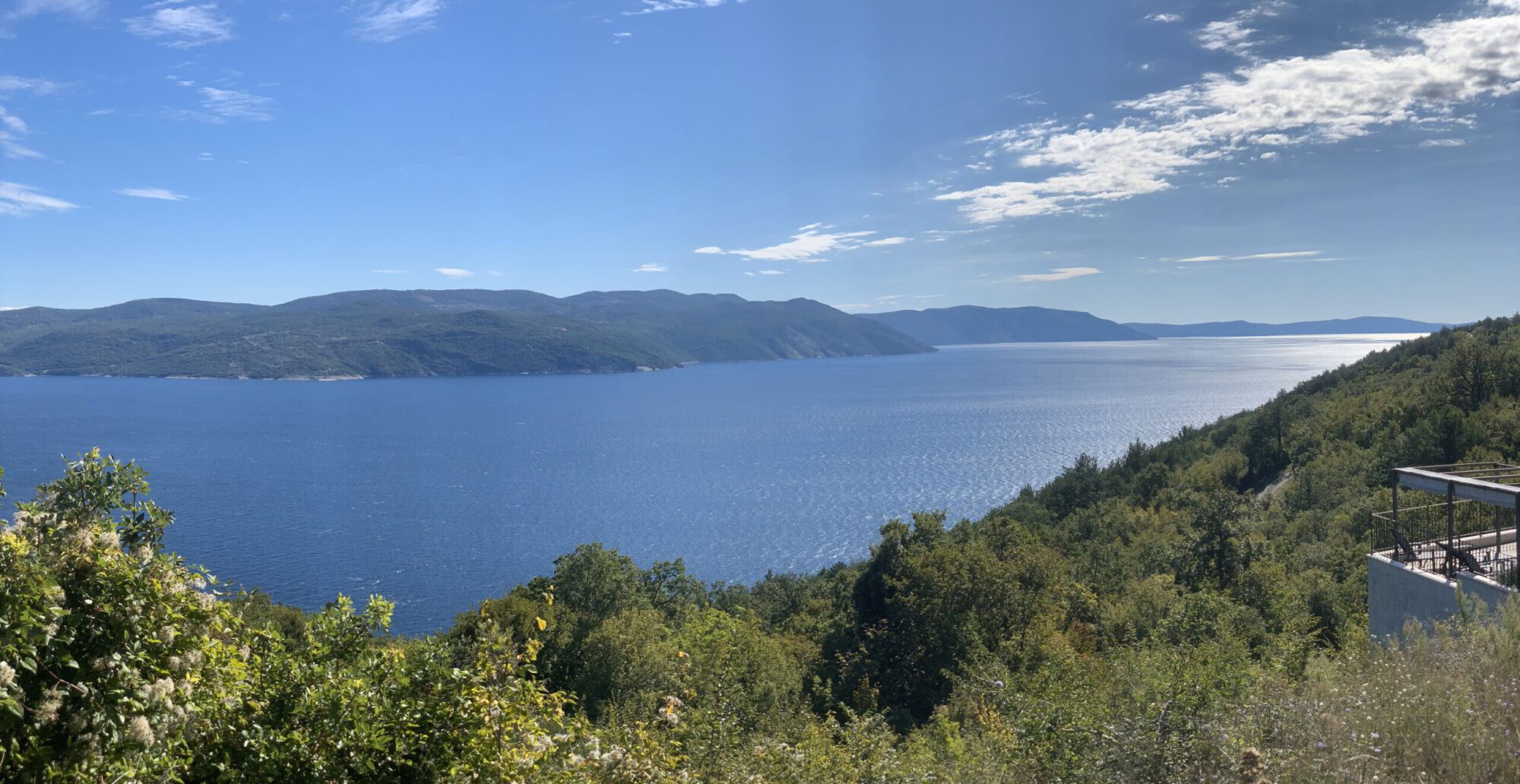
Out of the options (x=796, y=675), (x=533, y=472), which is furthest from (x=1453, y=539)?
(x=533, y=472)

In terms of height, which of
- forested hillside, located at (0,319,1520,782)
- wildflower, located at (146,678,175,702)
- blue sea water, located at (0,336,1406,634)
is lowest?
blue sea water, located at (0,336,1406,634)

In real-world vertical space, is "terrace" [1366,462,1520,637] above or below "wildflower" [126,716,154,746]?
below

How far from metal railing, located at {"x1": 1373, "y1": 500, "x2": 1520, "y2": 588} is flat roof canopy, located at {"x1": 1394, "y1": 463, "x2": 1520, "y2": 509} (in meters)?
0.29

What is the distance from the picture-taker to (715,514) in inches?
2945

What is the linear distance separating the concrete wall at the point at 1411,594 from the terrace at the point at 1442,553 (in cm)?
1

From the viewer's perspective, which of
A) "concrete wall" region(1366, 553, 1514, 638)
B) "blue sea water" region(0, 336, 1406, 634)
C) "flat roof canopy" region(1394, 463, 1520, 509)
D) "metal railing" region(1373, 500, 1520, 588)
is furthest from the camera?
"blue sea water" region(0, 336, 1406, 634)

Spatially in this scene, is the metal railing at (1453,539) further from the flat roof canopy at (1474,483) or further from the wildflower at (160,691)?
the wildflower at (160,691)

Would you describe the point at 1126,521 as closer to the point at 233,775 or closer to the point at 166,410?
the point at 233,775

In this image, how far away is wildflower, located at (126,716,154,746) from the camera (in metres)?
3.74

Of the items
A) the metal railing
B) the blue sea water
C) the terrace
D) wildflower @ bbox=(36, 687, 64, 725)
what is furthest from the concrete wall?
the blue sea water

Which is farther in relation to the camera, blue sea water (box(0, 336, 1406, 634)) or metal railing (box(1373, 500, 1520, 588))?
blue sea water (box(0, 336, 1406, 634))

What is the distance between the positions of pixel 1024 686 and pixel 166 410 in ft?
570

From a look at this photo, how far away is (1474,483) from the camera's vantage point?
11555 millimetres

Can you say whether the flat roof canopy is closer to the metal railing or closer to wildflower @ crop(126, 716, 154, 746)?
the metal railing
